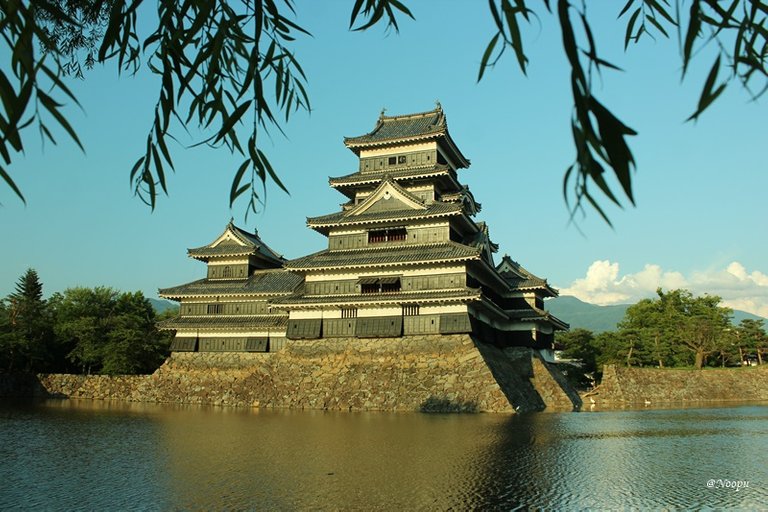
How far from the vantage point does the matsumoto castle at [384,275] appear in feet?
96.6

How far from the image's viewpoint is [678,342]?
5084 centimetres

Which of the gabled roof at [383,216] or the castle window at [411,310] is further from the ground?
the gabled roof at [383,216]

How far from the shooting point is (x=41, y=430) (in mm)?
18406

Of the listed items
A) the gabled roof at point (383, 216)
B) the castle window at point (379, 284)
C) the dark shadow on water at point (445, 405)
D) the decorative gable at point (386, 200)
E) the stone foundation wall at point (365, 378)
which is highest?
the decorative gable at point (386, 200)

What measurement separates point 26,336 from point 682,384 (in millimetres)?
47557

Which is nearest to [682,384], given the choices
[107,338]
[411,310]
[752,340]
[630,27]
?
[752,340]

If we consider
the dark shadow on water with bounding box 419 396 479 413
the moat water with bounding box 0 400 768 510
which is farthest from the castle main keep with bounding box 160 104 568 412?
the moat water with bounding box 0 400 768 510

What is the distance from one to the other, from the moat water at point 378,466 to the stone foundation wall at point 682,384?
21.3 metres

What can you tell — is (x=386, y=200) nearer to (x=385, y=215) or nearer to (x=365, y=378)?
(x=385, y=215)

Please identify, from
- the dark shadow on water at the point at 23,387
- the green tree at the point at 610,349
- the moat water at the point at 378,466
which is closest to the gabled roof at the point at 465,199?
the moat water at the point at 378,466

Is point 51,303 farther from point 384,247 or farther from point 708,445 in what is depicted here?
point 708,445

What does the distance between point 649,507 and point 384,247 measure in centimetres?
2336

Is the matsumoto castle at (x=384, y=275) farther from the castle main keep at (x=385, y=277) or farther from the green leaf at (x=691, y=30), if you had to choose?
the green leaf at (x=691, y=30)

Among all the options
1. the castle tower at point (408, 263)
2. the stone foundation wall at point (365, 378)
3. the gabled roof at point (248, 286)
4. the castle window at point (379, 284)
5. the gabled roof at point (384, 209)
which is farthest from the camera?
the gabled roof at point (248, 286)
